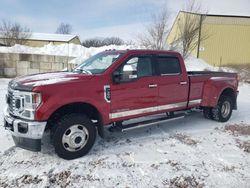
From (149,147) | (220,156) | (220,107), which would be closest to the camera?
(220,156)

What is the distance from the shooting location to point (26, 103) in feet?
12.4

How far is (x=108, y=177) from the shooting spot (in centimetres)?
361

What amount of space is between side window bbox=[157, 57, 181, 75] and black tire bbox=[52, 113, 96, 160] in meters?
2.12

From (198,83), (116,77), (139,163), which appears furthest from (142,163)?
(198,83)

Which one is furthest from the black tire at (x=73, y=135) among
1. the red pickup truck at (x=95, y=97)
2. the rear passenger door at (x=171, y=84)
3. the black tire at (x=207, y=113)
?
the black tire at (x=207, y=113)

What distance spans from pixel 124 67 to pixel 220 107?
345 centimetres

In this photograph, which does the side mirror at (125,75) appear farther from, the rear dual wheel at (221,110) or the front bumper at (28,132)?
the rear dual wheel at (221,110)

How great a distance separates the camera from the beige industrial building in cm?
2734

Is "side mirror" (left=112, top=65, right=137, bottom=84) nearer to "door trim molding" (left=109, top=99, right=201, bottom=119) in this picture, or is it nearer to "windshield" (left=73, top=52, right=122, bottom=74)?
"windshield" (left=73, top=52, right=122, bottom=74)

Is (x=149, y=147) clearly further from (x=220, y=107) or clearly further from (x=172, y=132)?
(x=220, y=107)

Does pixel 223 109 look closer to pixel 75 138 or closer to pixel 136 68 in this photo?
pixel 136 68

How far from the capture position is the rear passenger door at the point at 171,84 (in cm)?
530

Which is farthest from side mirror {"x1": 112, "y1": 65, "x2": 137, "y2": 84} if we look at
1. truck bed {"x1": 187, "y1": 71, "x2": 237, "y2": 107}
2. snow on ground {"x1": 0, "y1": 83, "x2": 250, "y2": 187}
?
truck bed {"x1": 187, "y1": 71, "x2": 237, "y2": 107}

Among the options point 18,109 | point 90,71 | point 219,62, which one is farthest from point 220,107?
point 219,62
